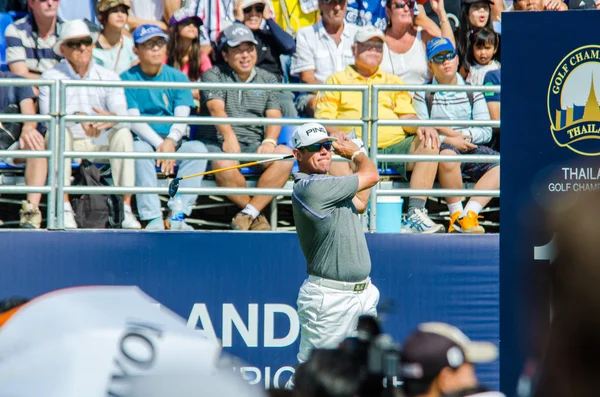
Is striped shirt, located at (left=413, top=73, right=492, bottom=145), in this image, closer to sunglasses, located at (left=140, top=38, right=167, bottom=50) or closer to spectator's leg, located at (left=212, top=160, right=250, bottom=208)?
spectator's leg, located at (left=212, top=160, right=250, bottom=208)

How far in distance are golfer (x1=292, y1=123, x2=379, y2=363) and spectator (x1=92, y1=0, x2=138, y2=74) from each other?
10.1 ft

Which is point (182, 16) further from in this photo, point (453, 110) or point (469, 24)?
point (469, 24)

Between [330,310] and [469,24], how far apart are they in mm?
4149

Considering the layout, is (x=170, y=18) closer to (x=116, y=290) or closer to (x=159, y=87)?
(x=159, y=87)

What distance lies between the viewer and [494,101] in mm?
9125

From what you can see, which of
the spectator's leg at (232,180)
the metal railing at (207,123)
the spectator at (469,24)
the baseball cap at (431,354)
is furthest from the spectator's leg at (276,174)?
the baseball cap at (431,354)

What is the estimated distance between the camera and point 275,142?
8.44 m

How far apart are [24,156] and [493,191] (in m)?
3.80

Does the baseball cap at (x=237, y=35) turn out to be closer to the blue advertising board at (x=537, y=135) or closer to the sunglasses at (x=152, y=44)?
the sunglasses at (x=152, y=44)

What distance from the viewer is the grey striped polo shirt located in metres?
8.58

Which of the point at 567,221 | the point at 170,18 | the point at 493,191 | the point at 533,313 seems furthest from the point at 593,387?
the point at 170,18

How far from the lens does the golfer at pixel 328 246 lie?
259 inches

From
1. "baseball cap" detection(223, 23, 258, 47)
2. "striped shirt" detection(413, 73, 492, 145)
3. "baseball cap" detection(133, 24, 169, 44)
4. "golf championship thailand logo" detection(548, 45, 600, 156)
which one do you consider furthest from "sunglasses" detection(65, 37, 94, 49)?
"golf championship thailand logo" detection(548, 45, 600, 156)

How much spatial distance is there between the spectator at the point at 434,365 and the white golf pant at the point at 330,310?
3.65 metres
